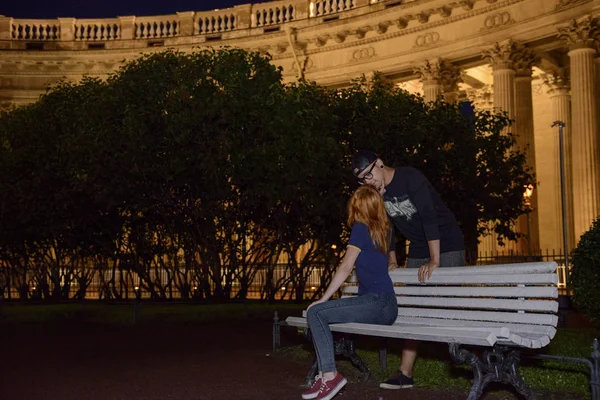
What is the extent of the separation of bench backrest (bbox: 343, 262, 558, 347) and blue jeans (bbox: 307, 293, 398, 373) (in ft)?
2.04

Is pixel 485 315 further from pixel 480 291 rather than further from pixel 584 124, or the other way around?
pixel 584 124

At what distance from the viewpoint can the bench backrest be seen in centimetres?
717

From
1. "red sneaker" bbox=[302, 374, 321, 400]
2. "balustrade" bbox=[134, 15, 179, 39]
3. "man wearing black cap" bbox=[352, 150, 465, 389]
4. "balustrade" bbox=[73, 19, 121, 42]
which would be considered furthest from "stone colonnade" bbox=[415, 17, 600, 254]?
"red sneaker" bbox=[302, 374, 321, 400]

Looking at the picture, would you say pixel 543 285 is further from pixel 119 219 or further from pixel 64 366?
pixel 119 219

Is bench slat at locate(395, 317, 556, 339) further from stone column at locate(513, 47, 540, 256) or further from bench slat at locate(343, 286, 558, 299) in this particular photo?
stone column at locate(513, 47, 540, 256)

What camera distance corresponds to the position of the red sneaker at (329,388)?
7.46 meters

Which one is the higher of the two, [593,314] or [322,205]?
[322,205]

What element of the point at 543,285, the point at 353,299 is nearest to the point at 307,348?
the point at 353,299

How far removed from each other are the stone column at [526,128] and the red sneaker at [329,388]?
2368 centimetres

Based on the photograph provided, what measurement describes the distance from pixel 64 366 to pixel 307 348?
3.55 metres

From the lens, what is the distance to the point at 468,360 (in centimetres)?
694

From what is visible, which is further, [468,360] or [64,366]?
[64,366]

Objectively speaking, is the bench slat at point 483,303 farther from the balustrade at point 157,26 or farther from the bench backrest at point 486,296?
the balustrade at point 157,26

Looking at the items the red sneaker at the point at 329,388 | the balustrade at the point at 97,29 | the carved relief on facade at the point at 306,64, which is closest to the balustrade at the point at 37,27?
the balustrade at the point at 97,29
